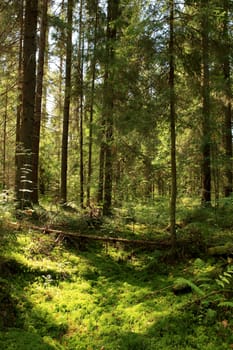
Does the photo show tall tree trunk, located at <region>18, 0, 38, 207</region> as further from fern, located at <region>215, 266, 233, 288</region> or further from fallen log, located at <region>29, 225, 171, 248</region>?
fern, located at <region>215, 266, 233, 288</region>

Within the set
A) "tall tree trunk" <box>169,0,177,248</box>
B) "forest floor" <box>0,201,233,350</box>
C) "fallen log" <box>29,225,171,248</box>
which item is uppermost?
"tall tree trunk" <box>169,0,177,248</box>

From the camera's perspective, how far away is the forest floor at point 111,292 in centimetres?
438

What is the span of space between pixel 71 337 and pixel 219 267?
123 inches

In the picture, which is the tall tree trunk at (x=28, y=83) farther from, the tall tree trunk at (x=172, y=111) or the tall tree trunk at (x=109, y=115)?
the tall tree trunk at (x=172, y=111)

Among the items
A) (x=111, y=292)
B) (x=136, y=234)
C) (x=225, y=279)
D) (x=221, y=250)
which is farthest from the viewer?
(x=136, y=234)

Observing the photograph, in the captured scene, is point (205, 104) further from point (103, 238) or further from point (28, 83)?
point (28, 83)

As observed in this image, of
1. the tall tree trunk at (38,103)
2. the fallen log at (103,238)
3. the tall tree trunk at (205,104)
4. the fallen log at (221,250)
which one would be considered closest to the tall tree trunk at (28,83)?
the tall tree trunk at (38,103)

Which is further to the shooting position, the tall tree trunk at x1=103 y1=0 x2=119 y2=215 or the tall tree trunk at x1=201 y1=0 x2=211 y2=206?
the tall tree trunk at x1=103 y1=0 x2=119 y2=215

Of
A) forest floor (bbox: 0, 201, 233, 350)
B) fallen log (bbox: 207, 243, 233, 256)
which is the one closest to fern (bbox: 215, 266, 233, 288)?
forest floor (bbox: 0, 201, 233, 350)

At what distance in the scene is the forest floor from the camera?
14.4 feet

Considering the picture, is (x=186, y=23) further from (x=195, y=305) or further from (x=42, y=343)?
(x=42, y=343)

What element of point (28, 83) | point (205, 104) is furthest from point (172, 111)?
point (28, 83)

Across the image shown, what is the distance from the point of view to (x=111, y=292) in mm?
5965

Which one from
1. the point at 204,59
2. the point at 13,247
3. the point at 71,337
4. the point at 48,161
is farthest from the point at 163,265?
Answer: the point at 48,161
